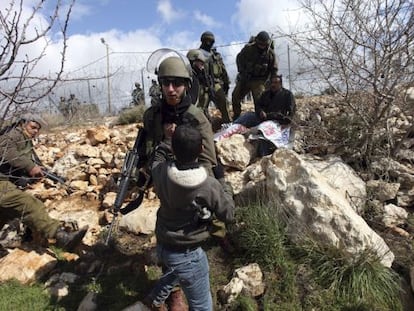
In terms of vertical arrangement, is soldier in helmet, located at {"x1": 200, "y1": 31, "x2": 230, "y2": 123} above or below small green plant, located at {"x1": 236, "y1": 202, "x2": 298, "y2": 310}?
above

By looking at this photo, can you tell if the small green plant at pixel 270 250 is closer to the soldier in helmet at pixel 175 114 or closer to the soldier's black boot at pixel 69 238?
the soldier in helmet at pixel 175 114

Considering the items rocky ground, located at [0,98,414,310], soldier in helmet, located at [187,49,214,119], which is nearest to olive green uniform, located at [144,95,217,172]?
rocky ground, located at [0,98,414,310]

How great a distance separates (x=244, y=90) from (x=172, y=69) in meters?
4.02

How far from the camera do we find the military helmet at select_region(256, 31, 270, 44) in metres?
5.96

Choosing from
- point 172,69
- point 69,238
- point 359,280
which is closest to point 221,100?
point 69,238

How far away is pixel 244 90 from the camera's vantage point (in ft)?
21.4

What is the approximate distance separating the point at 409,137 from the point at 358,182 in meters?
1.16

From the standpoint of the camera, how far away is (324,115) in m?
5.20

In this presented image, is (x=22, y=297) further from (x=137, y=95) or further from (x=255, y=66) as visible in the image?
(x=137, y=95)

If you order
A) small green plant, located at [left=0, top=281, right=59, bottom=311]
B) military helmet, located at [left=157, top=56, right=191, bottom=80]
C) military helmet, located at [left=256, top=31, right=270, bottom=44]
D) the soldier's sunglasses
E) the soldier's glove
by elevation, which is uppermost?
military helmet, located at [left=256, top=31, right=270, bottom=44]

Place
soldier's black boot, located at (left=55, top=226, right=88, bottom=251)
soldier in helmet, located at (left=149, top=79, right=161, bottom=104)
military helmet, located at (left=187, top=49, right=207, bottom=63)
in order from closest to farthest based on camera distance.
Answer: soldier in helmet, located at (left=149, top=79, right=161, bottom=104) → soldier's black boot, located at (left=55, top=226, right=88, bottom=251) → military helmet, located at (left=187, top=49, right=207, bottom=63)

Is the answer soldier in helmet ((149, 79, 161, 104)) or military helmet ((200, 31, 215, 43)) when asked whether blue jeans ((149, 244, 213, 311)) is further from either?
military helmet ((200, 31, 215, 43))

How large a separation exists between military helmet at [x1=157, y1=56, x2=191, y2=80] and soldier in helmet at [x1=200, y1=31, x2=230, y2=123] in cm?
365

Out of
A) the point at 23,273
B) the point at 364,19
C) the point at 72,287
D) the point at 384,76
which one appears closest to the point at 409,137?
the point at 384,76
